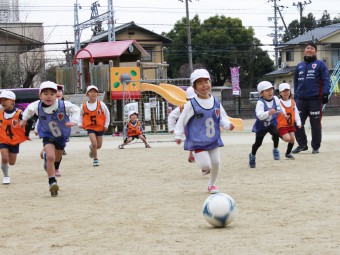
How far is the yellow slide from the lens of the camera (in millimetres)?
26672

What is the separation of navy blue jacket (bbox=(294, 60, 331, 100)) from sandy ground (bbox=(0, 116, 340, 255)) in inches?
66.4

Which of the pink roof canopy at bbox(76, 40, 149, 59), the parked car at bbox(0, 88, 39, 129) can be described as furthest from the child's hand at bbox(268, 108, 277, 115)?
the parked car at bbox(0, 88, 39, 129)

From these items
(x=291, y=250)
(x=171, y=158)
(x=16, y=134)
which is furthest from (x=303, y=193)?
(x=171, y=158)

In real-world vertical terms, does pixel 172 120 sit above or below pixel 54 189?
above

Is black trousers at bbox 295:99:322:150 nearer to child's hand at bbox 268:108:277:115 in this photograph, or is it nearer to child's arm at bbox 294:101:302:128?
child's arm at bbox 294:101:302:128

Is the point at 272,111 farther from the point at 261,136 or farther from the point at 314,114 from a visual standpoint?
the point at 314,114

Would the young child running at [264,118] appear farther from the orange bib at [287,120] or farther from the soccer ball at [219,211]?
the soccer ball at [219,211]

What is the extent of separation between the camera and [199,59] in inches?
2788

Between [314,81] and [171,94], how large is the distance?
513 inches

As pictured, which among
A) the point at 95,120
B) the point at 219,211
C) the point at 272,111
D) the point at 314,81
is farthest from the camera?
the point at 314,81

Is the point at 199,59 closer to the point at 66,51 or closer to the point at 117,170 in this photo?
the point at 66,51

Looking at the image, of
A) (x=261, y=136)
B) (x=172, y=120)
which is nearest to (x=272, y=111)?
(x=261, y=136)

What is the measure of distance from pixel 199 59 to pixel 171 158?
56.2 meters

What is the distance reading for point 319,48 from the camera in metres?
63.2
